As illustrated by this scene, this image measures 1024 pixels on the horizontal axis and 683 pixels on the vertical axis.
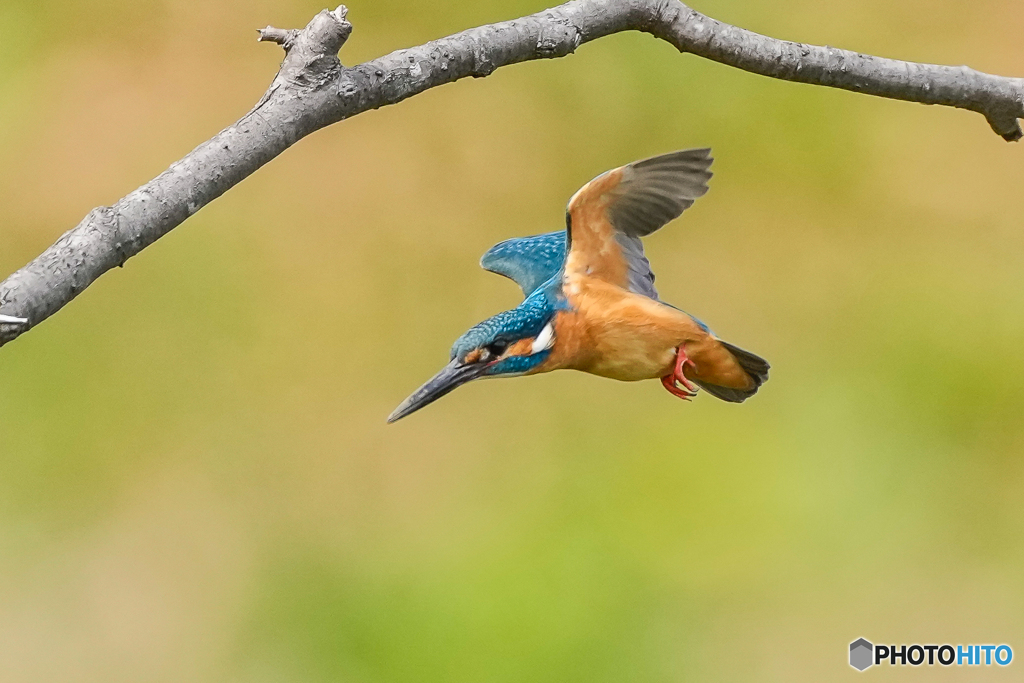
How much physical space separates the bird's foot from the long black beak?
9.5 inches

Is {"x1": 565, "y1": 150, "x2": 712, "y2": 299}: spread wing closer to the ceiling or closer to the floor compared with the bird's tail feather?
closer to the ceiling

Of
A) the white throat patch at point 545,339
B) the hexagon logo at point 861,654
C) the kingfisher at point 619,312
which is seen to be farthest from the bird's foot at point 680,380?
the hexagon logo at point 861,654

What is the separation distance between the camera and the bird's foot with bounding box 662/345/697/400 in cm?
99

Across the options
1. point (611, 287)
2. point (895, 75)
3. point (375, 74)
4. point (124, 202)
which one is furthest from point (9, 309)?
point (895, 75)

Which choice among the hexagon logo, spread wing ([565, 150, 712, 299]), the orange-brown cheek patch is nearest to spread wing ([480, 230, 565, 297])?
spread wing ([565, 150, 712, 299])

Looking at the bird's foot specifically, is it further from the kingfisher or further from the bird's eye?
the bird's eye

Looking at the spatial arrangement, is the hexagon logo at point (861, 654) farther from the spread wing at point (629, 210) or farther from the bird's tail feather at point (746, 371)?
the spread wing at point (629, 210)

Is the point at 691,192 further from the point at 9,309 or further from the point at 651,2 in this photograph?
the point at 9,309

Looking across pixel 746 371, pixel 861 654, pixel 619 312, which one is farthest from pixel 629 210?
pixel 861 654

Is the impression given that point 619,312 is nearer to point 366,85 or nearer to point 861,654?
point 366,85

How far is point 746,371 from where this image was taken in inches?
41.2

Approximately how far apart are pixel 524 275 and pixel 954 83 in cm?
53

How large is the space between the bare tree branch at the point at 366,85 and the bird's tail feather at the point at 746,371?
28 centimetres

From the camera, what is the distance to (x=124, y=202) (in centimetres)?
71
